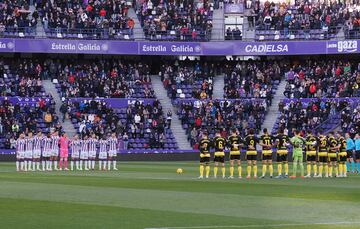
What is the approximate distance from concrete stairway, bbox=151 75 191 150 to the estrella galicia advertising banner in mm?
2501

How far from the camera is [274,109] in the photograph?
7300 cm

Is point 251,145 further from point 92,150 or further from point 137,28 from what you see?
point 137,28

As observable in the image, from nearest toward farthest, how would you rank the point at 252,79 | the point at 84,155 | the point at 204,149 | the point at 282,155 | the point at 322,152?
the point at 204,149, the point at 282,155, the point at 322,152, the point at 84,155, the point at 252,79

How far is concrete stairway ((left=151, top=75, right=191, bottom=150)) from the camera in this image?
230ft

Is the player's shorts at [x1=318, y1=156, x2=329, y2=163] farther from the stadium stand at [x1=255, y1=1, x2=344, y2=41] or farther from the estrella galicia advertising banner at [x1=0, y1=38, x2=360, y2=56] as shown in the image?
the stadium stand at [x1=255, y1=1, x2=344, y2=41]

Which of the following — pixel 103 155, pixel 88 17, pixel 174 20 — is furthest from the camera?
pixel 174 20

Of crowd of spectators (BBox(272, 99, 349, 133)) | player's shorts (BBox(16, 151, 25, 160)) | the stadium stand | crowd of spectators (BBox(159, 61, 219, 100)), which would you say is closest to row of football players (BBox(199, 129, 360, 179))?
player's shorts (BBox(16, 151, 25, 160))

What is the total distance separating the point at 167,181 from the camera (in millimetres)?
37406

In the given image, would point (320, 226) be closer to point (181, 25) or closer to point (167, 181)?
point (167, 181)

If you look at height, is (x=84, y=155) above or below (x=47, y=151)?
below

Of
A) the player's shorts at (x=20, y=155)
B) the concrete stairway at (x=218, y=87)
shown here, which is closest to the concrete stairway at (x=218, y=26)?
the concrete stairway at (x=218, y=87)

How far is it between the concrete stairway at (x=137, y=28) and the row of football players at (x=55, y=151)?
23.8 m

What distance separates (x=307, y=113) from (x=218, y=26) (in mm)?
14116

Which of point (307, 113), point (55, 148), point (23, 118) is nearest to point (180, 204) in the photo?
point (55, 148)
